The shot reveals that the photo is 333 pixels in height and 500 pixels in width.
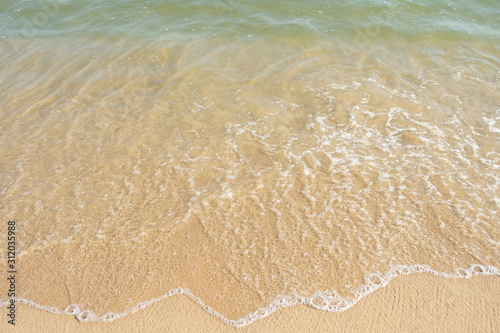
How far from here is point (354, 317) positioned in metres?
3.22

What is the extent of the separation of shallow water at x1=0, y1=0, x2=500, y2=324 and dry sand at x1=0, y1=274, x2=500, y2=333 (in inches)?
4.2

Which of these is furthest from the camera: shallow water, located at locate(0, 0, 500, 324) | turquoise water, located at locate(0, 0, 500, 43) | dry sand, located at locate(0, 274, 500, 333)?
turquoise water, located at locate(0, 0, 500, 43)

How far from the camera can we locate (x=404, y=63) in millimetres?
7348

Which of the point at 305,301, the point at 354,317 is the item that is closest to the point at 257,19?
the point at 305,301

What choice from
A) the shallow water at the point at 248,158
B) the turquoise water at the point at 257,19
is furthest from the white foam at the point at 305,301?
the turquoise water at the point at 257,19

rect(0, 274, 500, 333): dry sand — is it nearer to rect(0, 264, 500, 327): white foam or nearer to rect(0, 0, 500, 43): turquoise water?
rect(0, 264, 500, 327): white foam

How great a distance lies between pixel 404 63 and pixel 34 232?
7120 mm

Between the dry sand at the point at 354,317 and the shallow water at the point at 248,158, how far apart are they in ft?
0.35

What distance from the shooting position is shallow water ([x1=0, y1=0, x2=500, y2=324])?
3.62 meters

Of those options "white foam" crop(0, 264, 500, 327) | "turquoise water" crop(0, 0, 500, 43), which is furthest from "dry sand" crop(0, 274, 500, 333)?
"turquoise water" crop(0, 0, 500, 43)

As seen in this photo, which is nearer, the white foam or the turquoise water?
the white foam

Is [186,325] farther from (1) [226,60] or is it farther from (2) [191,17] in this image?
(2) [191,17]

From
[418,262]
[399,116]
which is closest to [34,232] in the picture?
[418,262]

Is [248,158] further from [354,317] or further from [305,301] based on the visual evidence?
[354,317]
